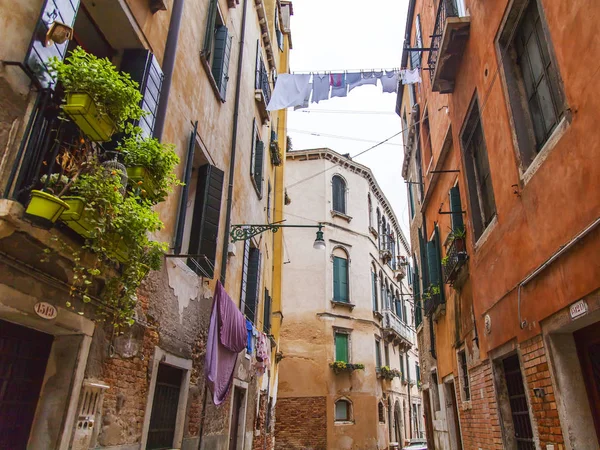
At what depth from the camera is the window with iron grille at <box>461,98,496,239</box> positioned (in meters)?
6.54

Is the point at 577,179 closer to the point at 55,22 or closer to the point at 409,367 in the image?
the point at 55,22

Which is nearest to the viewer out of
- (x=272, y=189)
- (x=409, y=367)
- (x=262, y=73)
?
(x=262, y=73)

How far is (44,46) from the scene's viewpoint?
3453mm

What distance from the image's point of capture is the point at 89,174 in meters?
3.48

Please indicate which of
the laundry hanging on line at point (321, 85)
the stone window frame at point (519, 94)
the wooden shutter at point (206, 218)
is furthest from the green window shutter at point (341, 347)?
the stone window frame at point (519, 94)

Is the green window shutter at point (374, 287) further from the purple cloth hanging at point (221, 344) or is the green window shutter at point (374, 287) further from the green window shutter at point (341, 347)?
the purple cloth hanging at point (221, 344)

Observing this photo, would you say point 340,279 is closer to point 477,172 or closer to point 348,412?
point 348,412

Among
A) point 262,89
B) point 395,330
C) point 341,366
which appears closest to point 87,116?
Answer: point 262,89

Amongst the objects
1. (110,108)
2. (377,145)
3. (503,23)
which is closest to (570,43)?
(503,23)

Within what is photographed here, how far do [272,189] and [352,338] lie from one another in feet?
33.2

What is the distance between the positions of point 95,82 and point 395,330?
24.6m

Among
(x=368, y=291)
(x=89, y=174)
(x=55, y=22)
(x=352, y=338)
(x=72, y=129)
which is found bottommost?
(x=89, y=174)

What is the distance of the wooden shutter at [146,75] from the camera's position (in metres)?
5.04

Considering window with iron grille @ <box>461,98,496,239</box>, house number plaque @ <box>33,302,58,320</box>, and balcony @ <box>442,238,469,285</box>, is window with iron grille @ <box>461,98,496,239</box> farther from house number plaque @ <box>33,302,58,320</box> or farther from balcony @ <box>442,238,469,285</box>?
house number plaque @ <box>33,302,58,320</box>
